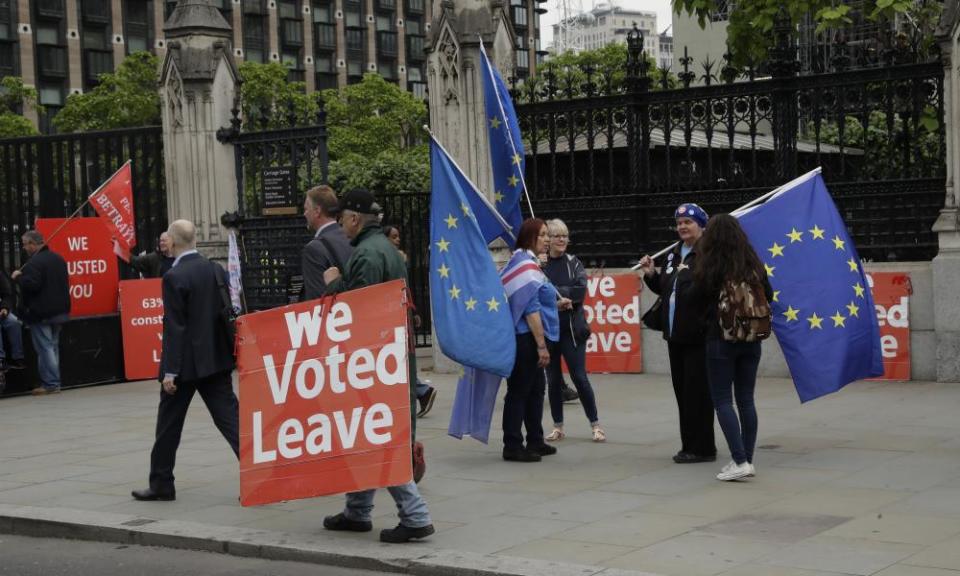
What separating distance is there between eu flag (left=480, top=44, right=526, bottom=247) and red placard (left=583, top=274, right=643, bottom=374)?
12.6 ft

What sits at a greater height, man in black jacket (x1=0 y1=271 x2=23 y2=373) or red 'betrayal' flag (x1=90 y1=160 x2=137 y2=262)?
red 'betrayal' flag (x1=90 y1=160 x2=137 y2=262)

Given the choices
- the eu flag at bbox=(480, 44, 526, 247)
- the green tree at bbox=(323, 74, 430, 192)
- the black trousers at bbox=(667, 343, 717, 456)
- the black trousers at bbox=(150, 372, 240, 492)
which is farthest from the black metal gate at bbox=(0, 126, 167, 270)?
the green tree at bbox=(323, 74, 430, 192)

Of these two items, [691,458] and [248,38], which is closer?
[691,458]

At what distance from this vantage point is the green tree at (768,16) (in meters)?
15.5

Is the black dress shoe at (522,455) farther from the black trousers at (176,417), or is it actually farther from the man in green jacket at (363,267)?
the man in green jacket at (363,267)

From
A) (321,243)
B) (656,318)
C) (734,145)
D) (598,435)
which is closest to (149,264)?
(734,145)

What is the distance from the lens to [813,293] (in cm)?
1016

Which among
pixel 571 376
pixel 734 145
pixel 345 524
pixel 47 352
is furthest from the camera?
pixel 47 352

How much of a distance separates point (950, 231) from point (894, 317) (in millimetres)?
984

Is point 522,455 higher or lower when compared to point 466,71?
lower

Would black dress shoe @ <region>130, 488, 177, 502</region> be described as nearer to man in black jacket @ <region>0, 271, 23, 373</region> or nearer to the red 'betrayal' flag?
man in black jacket @ <region>0, 271, 23, 373</region>

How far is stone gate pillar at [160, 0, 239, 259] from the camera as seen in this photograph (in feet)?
58.9

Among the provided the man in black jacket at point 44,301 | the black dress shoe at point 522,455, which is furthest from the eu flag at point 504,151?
the man in black jacket at point 44,301

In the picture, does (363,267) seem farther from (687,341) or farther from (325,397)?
(687,341)
